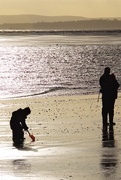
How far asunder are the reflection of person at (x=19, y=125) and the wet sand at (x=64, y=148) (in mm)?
180

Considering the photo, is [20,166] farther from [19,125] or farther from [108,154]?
[19,125]

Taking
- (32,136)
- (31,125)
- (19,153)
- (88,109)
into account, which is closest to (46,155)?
(19,153)

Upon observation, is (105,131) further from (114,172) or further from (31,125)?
(114,172)

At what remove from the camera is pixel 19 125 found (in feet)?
56.4

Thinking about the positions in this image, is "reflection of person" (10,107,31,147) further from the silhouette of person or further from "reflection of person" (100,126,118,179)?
the silhouette of person

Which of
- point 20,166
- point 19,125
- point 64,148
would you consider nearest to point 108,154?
point 64,148

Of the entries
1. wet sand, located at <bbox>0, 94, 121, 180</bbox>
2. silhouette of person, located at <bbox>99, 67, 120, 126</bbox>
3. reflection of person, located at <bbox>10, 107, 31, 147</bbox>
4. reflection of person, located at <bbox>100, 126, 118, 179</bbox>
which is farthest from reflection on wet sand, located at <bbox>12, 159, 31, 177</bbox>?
silhouette of person, located at <bbox>99, 67, 120, 126</bbox>

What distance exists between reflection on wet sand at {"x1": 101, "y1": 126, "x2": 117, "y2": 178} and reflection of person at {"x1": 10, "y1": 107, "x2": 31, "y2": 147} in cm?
186

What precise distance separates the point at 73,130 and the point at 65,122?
1687 mm

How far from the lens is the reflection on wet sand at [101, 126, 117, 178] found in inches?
501

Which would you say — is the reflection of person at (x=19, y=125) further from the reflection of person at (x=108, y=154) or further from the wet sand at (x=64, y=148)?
the reflection of person at (x=108, y=154)

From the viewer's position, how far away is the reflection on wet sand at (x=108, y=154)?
12.7m

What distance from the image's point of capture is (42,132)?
59.3 ft

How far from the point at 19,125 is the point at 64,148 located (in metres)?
2.12
